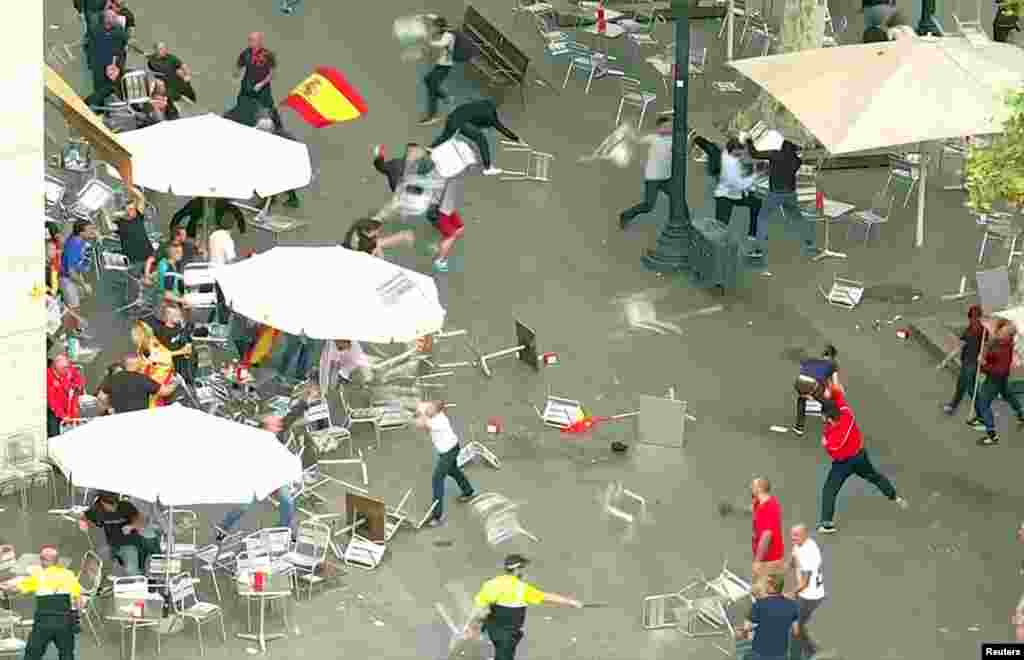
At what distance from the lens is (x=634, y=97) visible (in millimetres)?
35250

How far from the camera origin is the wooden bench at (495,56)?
118ft

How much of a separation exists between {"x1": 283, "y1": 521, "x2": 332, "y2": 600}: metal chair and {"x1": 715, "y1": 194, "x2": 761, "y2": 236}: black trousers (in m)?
8.93

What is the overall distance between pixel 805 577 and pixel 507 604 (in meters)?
2.66

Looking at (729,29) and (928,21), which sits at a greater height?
(928,21)

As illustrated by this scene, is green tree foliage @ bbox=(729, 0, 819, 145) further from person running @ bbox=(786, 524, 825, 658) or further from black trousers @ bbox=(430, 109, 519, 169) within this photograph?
person running @ bbox=(786, 524, 825, 658)

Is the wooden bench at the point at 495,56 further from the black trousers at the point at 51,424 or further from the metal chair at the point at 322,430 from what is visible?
the black trousers at the point at 51,424

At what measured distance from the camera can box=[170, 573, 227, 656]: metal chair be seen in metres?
23.5

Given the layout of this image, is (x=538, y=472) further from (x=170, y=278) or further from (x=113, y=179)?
(x=113, y=179)

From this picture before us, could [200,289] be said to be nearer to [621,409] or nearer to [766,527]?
[621,409]

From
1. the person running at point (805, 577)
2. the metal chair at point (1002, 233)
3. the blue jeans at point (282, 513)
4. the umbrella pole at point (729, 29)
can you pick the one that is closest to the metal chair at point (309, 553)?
the blue jeans at point (282, 513)

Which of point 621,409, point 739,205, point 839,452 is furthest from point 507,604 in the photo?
point 739,205

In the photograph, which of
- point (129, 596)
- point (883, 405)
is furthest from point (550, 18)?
point (129, 596)

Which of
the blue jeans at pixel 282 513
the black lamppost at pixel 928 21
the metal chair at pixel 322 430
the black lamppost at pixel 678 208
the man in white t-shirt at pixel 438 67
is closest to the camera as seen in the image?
the blue jeans at pixel 282 513

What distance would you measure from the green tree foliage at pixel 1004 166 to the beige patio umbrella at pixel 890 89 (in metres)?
3.57
